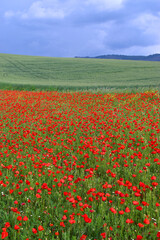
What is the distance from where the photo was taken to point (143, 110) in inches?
416

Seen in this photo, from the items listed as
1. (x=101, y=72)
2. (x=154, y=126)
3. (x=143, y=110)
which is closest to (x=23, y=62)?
(x=101, y=72)

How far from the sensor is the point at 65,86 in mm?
24047

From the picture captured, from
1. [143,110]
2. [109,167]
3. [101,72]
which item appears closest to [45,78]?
[101,72]

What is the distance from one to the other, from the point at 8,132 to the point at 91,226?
5347mm

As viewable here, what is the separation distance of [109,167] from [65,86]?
19.9 m

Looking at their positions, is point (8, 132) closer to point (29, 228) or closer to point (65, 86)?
point (29, 228)

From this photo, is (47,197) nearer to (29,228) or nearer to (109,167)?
(29,228)

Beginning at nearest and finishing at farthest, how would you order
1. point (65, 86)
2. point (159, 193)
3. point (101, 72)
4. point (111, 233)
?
point (111, 233) < point (159, 193) < point (65, 86) < point (101, 72)

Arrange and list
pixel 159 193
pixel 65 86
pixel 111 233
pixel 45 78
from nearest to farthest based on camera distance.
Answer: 1. pixel 111 233
2. pixel 159 193
3. pixel 65 86
4. pixel 45 78

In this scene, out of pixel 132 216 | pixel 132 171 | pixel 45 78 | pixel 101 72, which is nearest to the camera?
pixel 132 216

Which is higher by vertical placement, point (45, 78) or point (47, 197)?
point (45, 78)

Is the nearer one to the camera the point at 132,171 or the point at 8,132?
the point at 132,171

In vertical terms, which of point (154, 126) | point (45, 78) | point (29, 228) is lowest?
point (29, 228)

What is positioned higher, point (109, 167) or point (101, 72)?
point (101, 72)
